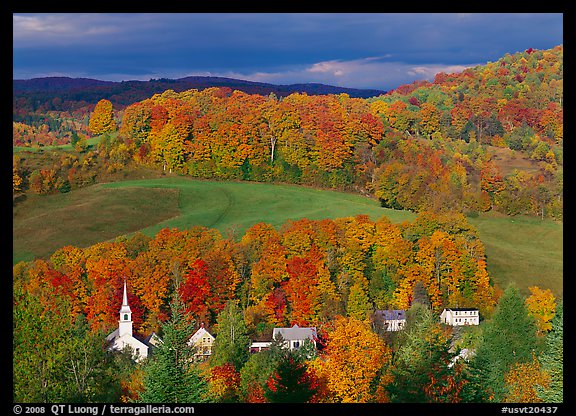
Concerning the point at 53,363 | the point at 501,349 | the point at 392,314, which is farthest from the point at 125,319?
the point at 501,349

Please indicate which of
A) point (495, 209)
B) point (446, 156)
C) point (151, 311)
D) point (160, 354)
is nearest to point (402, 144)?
point (446, 156)

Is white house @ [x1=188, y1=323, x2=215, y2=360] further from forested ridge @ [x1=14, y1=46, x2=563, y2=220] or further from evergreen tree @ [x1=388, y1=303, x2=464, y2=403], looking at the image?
forested ridge @ [x1=14, y1=46, x2=563, y2=220]

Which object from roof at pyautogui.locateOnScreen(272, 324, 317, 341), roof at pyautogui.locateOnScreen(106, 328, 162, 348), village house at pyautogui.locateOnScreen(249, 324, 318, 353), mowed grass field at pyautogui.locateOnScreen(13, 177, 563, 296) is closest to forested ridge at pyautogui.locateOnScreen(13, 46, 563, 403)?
roof at pyautogui.locateOnScreen(106, 328, 162, 348)

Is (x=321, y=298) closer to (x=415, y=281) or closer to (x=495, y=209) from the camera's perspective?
(x=415, y=281)

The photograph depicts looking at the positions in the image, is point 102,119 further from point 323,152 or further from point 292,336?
point 292,336
